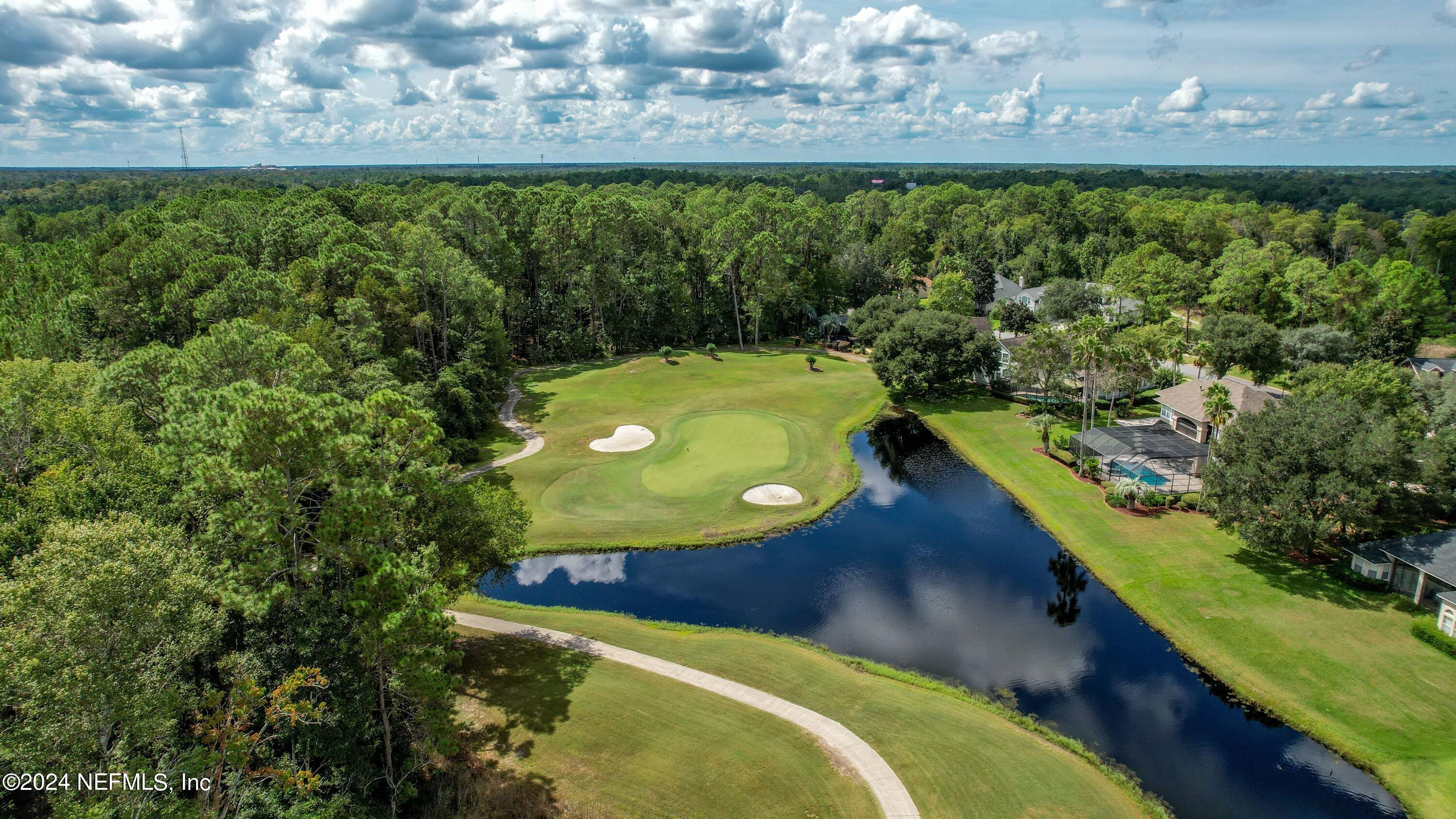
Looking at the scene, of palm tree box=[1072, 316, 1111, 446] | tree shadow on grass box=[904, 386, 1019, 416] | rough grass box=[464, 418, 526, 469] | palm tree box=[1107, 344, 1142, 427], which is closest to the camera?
palm tree box=[1072, 316, 1111, 446]

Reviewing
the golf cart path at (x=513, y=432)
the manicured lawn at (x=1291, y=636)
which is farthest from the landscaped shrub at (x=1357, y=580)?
the golf cart path at (x=513, y=432)

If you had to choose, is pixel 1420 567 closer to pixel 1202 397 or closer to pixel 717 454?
pixel 1202 397

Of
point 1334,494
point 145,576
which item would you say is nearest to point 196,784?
point 145,576

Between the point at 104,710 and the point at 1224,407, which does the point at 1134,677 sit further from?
the point at 104,710

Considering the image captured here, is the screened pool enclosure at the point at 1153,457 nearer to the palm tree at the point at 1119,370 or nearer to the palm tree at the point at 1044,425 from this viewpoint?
the palm tree at the point at 1044,425

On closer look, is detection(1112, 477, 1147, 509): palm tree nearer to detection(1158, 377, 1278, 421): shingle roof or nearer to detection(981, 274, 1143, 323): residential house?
detection(1158, 377, 1278, 421): shingle roof

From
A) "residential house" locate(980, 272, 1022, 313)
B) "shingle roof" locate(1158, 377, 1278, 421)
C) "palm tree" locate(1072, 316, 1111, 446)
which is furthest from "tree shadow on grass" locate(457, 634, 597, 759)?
"residential house" locate(980, 272, 1022, 313)
